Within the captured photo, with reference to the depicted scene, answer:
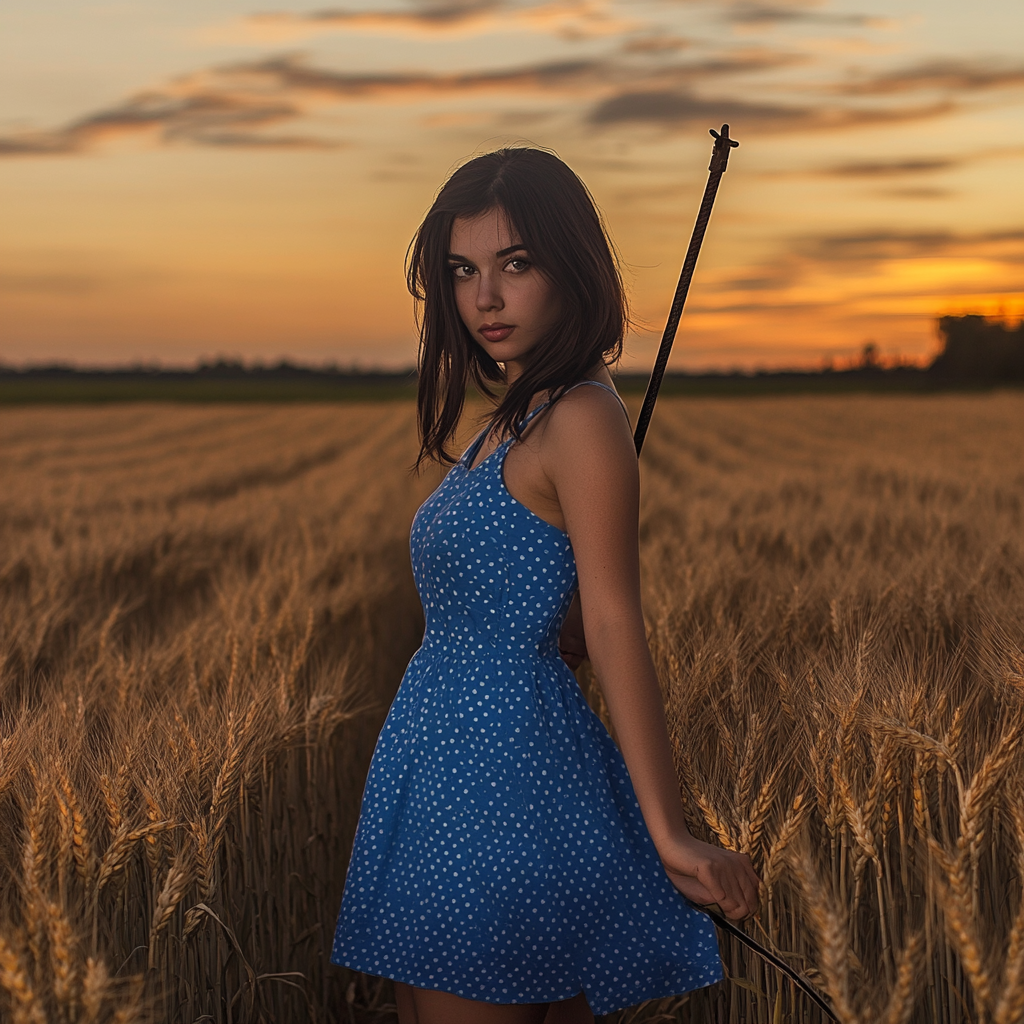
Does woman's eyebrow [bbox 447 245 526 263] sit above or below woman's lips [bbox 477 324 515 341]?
above

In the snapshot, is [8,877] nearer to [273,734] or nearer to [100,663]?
[273,734]

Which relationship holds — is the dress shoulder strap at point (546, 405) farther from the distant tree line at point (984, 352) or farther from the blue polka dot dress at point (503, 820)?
the distant tree line at point (984, 352)

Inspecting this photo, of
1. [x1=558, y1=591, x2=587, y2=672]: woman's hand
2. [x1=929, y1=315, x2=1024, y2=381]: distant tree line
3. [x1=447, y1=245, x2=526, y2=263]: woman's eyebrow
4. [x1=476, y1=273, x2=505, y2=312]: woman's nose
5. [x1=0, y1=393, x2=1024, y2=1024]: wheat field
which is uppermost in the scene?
[x1=929, y1=315, x2=1024, y2=381]: distant tree line

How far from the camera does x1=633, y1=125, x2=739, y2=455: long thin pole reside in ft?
4.84

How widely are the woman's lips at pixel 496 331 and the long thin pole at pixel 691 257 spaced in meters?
0.22

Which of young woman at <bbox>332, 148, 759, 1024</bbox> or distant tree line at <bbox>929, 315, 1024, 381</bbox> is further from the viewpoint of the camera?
distant tree line at <bbox>929, 315, 1024, 381</bbox>

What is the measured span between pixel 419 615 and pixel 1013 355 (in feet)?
206

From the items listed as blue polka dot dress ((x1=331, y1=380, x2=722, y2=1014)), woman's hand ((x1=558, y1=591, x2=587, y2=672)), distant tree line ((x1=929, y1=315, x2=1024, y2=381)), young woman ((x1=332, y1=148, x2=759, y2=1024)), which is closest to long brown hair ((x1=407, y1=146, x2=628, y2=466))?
young woman ((x1=332, y1=148, x2=759, y2=1024))

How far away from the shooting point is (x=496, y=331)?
4.98 feet

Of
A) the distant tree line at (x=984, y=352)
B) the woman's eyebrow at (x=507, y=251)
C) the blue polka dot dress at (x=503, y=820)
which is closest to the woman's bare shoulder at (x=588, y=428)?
the blue polka dot dress at (x=503, y=820)

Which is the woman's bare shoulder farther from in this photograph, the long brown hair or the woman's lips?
the woman's lips

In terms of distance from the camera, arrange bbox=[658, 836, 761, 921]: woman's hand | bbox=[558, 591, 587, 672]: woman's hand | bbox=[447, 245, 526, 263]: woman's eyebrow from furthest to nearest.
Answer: bbox=[558, 591, 587, 672]: woman's hand, bbox=[447, 245, 526, 263]: woman's eyebrow, bbox=[658, 836, 761, 921]: woman's hand

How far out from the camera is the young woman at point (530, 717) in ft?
4.42

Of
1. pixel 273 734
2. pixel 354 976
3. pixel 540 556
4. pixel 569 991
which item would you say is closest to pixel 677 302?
pixel 540 556
